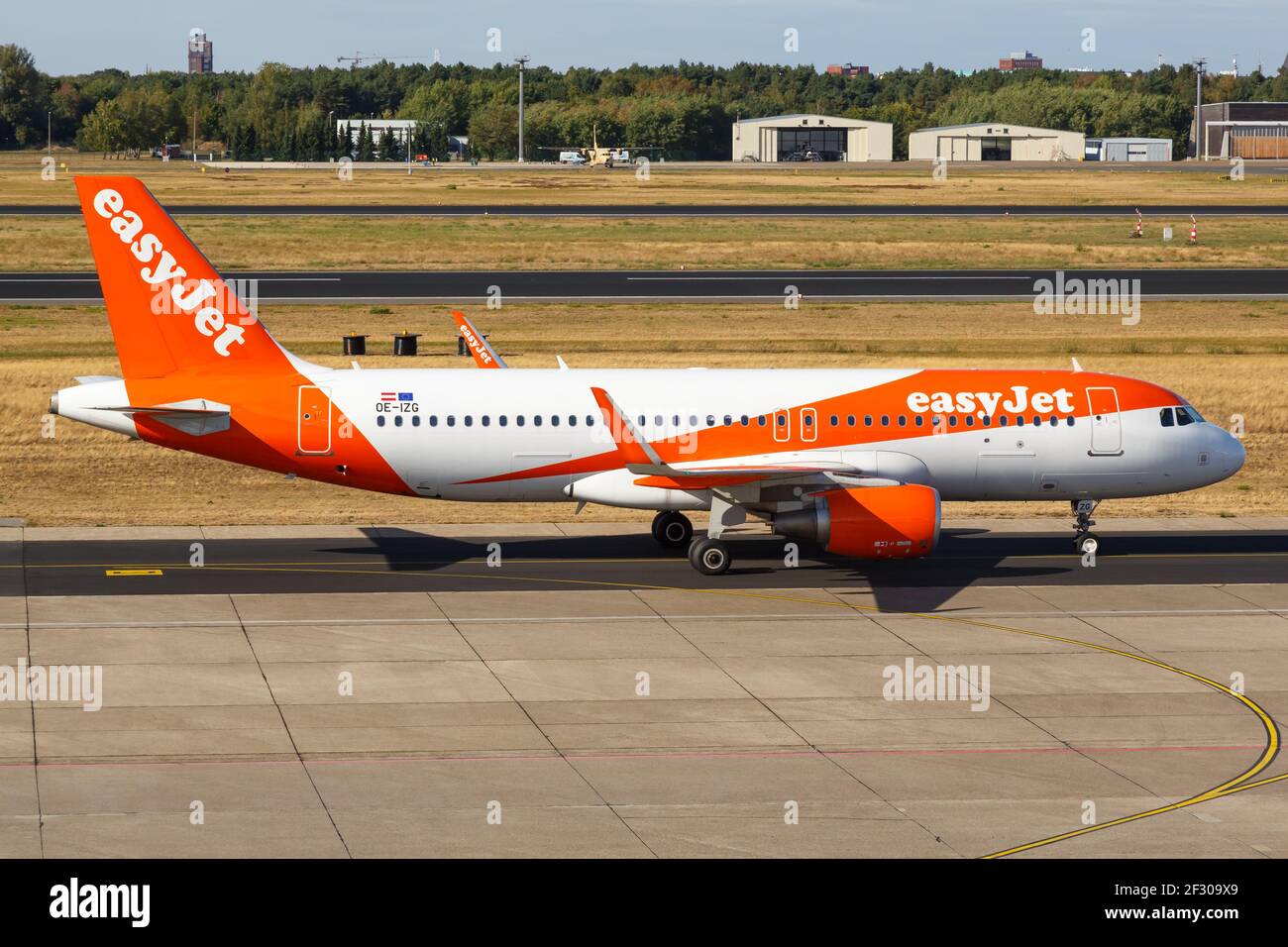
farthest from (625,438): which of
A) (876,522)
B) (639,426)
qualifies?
(876,522)

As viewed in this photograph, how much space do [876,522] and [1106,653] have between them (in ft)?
18.8

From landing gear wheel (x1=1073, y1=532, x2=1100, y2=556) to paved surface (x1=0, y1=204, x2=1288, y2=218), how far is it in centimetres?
8531

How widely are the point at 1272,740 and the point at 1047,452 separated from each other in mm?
12764

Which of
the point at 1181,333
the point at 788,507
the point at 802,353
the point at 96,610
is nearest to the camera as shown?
the point at 96,610

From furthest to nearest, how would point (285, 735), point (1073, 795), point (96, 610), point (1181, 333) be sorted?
1. point (1181, 333)
2. point (96, 610)
3. point (285, 735)
4. point (1073, 795)

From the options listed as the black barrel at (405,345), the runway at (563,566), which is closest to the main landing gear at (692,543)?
the runway at (563,566)

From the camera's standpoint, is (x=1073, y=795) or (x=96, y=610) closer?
(x=1073, y=795)

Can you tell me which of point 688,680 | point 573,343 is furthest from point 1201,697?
point 573,343

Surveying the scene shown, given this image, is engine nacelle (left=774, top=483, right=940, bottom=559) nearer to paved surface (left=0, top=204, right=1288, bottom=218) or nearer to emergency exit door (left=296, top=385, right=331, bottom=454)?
emergency exit door (left=296, top=385, right=331, bottom=454)

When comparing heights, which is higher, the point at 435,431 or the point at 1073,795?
the point at 435,431

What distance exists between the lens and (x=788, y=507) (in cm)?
3638

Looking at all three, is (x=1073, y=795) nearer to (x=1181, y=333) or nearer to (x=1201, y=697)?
(x=1201, y=697)

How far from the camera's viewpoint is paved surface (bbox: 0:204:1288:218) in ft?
400

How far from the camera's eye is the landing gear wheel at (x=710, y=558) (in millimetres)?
37312
